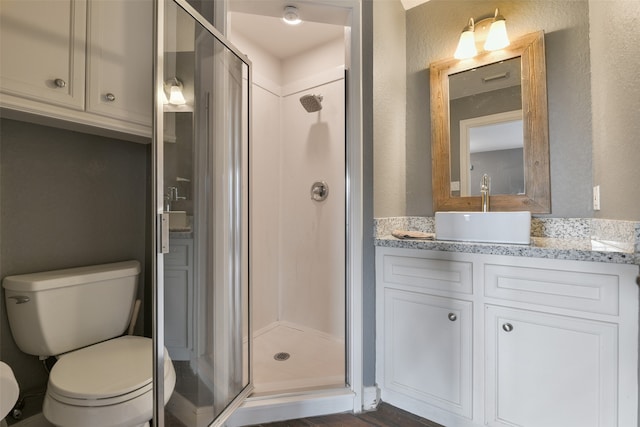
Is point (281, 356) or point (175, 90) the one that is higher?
point (175, 90)

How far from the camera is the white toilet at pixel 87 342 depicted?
1.02 m

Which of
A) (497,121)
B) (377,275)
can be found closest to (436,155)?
(497,121)

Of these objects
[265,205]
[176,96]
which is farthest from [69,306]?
[265,205]

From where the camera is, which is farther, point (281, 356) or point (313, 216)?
point (313, 216)

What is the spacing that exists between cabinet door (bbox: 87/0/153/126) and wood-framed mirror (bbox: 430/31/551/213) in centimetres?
166

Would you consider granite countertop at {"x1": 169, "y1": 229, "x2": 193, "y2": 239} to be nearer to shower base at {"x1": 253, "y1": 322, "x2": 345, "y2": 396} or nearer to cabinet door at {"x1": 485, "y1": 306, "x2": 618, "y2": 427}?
shower base at {"x1": 253, "y1": 322, "x2": 345, "y2": 396}

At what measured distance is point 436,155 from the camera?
187 centimetres

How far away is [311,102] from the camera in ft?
7.45

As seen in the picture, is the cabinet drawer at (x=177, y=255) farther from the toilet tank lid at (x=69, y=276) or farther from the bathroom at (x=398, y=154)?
the bathroom at (x=398, y=154)

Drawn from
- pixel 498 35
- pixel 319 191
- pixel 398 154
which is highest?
pixel 498 35

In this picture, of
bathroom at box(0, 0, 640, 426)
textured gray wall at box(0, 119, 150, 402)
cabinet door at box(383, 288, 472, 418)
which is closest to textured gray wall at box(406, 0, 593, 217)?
bathroom at box(0, 0, 640, 426)

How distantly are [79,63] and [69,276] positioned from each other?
2.99 ft

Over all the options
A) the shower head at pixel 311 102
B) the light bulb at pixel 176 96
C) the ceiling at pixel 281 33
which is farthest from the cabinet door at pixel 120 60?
the shower head at pixel 311 102

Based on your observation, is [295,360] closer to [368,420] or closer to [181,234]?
[368,420]
